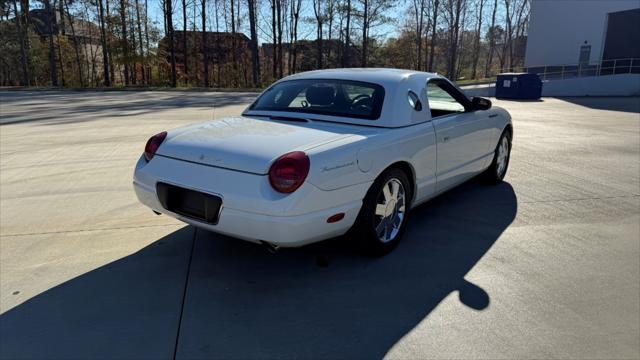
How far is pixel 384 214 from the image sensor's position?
12.0 feet

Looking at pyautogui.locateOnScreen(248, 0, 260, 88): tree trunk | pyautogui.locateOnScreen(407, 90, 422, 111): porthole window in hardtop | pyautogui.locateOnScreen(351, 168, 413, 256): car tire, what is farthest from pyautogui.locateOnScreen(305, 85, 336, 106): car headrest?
pyautogui.locateOnScreen(248, 0, 260, 88): tree trunk

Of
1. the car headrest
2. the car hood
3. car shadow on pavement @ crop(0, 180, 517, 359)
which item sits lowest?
car shadow on pavement @ crop(0, 180, 517, 359)

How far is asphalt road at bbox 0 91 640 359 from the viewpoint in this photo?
2.60 metres

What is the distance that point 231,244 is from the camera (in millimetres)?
3916

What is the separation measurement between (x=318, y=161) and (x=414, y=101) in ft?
4.81

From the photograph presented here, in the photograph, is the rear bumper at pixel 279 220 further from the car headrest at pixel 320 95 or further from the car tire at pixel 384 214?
the car headrest at pixel 320 95

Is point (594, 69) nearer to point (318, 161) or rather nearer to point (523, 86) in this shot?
point (523, 86)

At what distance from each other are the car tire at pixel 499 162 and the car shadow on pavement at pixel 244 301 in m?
1.70

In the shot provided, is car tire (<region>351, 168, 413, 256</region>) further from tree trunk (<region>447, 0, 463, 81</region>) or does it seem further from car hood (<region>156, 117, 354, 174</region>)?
tree trunk (<region>447, 0, 463, 81</region>)

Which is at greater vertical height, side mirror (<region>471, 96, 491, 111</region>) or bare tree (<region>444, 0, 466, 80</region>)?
bare tree (<region>444, 0, 466, 80</region>)

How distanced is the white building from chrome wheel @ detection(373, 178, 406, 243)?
32.5 metres

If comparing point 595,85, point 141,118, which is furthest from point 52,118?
point 595,85

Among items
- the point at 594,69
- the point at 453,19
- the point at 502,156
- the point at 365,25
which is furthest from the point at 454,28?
the point at 502,156

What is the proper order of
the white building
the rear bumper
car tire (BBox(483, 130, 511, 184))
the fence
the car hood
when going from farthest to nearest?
the white building, the fence, car tire (BBox(483, 130, 511, 184)), the car hood, the rear bumper
